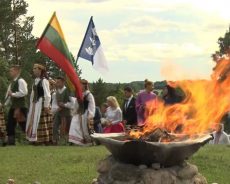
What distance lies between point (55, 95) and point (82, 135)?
3.95ft

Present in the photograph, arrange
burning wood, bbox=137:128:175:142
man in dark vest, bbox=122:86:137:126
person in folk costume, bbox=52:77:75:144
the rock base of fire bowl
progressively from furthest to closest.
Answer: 1. person in folk costume, bbox=52:77:75:144
2. man in dark vest, bbox=122:86:137:126
3. burning wood, bbox=137:128:175:142
4. the rock base of fire bowl

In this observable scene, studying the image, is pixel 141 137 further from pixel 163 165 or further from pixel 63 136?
pixel 63 136

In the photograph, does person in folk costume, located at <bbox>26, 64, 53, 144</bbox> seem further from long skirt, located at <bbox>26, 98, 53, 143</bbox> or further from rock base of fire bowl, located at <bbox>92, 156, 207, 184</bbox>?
rock base of fire bowl, located at <bbox>92, 156, 207, 184</bbox>

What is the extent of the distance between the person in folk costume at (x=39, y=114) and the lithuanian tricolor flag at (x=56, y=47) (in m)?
1.00

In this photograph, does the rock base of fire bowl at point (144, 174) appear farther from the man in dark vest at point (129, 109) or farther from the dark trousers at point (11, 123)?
the dark trousers at point (11, 123)

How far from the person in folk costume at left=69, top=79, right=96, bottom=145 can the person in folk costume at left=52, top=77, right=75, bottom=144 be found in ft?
0.98

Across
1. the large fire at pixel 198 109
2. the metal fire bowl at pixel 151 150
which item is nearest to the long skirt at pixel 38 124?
the large fire at pixel 198 109

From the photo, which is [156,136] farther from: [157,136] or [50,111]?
[50,111]

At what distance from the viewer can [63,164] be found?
32.9 ft

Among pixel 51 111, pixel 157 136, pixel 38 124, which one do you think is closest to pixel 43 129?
pixel 38 124

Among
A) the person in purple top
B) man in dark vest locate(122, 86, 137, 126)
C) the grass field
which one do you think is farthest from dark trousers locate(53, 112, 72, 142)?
the person in purple top

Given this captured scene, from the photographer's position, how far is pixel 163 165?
6.82 metres

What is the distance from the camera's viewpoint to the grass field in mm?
8789

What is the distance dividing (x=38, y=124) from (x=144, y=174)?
7.41 m
